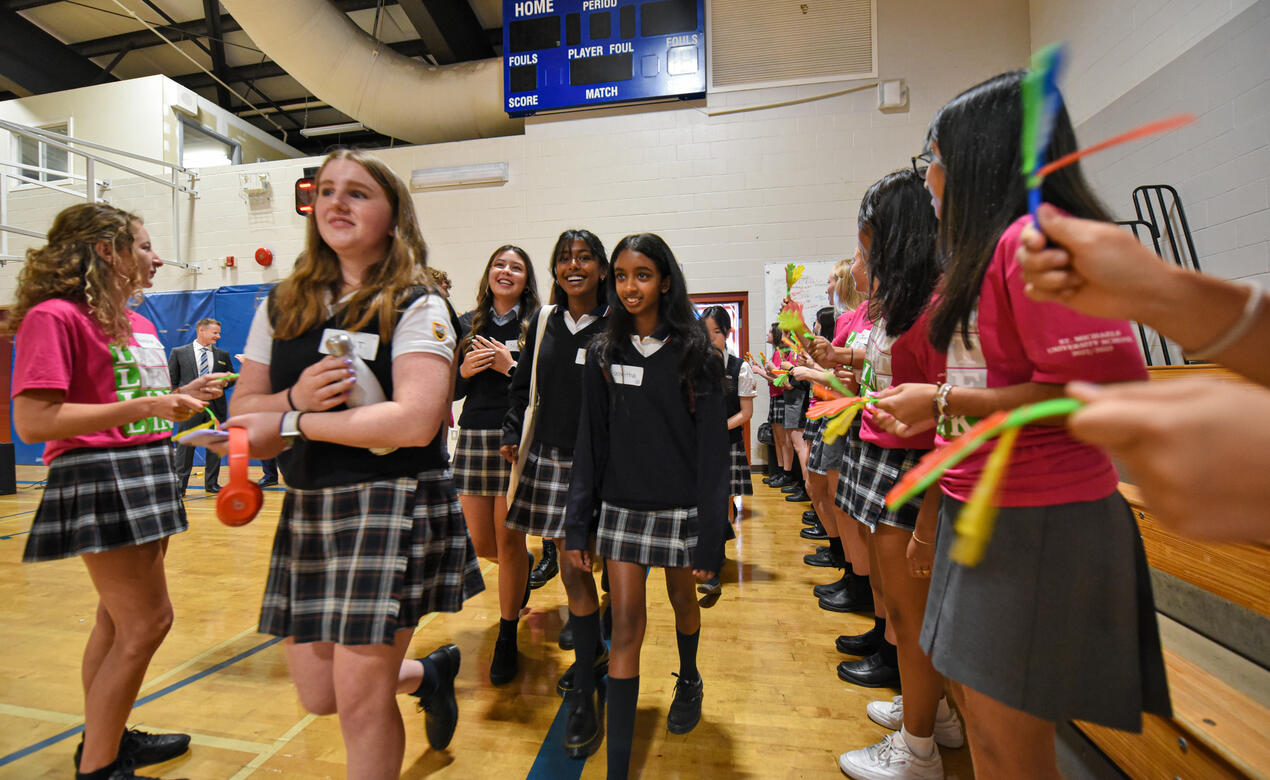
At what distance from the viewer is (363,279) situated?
1233 millimetres

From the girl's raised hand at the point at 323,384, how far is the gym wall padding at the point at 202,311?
25.0 ft

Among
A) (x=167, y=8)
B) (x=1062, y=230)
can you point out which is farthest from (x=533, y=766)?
(x=167, y=8)

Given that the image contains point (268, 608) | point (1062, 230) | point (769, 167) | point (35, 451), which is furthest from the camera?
point (35, 451)

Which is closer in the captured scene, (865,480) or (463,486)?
(865,480)

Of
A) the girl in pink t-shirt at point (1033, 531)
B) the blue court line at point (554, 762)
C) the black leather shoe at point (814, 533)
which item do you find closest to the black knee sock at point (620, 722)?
the blue court line at point (554, 762)

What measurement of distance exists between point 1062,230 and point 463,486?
2208mm

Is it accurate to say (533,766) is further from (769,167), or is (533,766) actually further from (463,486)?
(769,167)

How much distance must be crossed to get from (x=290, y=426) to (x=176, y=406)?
26.3 inches

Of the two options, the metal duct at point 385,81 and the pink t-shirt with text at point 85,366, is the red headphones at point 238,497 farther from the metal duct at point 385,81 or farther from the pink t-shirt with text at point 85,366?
the metal duct at point 385,81

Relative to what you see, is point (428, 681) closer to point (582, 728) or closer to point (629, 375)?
point (582, 728)

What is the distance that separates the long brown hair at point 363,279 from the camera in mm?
1141

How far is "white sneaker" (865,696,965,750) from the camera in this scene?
1.70m

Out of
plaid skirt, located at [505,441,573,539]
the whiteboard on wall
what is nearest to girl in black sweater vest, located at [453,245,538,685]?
plaid skirt, located at [505,441,573,539]

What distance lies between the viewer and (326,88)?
6406mm
